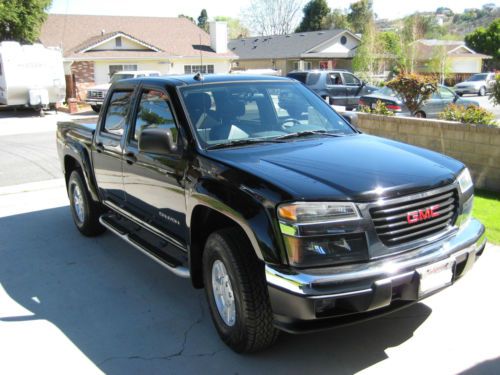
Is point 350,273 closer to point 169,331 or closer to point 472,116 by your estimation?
point 169,331

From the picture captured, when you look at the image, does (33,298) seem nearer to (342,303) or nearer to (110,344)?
(110,344)

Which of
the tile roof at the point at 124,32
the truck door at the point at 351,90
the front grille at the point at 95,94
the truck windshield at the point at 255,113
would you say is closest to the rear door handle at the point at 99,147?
the truck windshield at the point at 255,113

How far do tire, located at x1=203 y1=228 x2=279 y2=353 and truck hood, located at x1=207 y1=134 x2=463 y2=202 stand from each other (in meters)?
0.50

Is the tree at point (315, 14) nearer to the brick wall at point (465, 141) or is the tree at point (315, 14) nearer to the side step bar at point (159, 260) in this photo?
the brick wall at point (465, 141)

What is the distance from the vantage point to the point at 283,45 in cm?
4512

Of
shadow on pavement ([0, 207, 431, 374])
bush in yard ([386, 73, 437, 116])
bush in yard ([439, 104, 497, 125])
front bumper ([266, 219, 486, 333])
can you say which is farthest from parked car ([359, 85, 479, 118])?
front bumper ([266, 219, 486, 333])

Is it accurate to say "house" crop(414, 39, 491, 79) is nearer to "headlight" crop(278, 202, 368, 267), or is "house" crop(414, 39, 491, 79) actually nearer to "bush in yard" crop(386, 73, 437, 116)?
"bush in yard" crop(386, 73, 437, 116)

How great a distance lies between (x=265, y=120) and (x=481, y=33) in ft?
210

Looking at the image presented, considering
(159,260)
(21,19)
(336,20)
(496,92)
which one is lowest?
(159,260)

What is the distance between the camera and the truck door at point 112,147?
520cm

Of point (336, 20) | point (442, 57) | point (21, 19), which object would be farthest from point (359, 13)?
point (21, 19)

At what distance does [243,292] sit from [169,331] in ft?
3.46

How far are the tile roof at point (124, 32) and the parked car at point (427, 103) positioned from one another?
19.1 m

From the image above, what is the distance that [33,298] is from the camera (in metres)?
4.76
